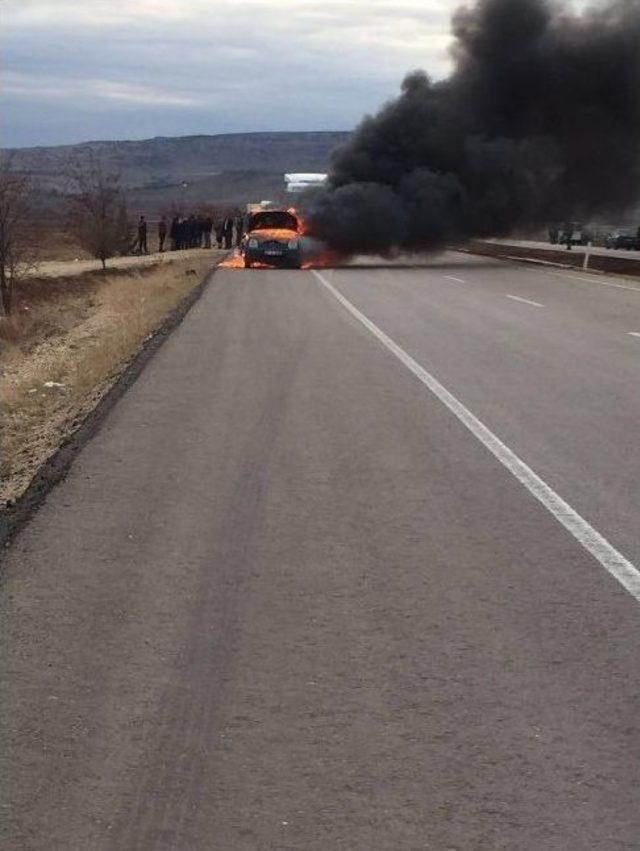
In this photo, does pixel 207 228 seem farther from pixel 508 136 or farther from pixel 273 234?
pixel 273 234

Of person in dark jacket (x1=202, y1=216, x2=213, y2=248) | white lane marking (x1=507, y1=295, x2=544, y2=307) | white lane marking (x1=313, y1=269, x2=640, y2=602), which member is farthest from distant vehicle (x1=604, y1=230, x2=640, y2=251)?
white lane marking (x1=313, y1=269, x2=640, y2=602)

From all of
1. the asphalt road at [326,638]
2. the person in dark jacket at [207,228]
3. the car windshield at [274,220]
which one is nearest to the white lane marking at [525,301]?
the car windshield at [274,220]

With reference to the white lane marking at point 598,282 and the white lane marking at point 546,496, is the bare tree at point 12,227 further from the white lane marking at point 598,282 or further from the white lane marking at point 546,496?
the white lane marking at point 546,496

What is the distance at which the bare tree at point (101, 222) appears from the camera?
5807 centimetres

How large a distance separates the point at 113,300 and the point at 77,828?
88.4 ft

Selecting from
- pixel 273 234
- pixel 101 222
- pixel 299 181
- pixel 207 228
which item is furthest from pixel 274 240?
pixel 207 228

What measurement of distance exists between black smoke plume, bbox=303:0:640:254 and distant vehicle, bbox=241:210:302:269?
8.40ft

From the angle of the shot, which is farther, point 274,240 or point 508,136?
point 508,136

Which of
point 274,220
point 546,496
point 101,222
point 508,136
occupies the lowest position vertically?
point 101,222

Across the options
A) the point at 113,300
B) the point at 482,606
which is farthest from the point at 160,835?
the point at 113,300

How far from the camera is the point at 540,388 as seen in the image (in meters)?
12.8

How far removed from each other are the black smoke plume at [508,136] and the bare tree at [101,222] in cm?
1607

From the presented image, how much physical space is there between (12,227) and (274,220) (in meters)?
7.48

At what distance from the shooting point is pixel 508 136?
43875mm
